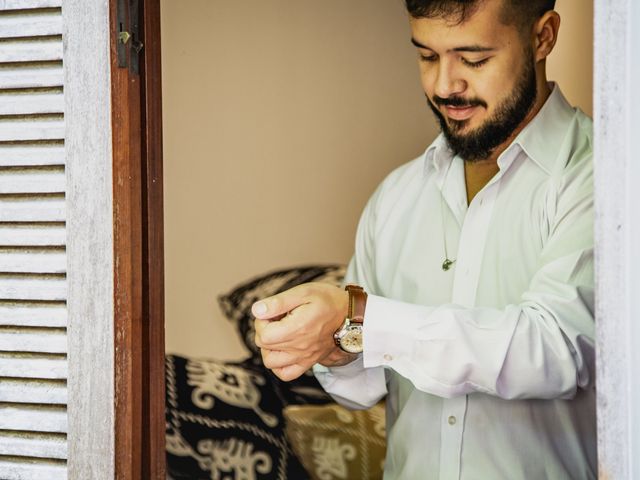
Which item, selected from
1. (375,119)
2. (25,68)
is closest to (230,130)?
(375,119)

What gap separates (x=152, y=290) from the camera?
71.4 inches

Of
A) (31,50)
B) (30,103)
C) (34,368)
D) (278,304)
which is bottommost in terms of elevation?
(34,368)

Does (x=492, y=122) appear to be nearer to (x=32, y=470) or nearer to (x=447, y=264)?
(x=447, y=264)

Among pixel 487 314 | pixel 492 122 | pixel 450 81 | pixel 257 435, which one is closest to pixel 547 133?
pixel 492 122

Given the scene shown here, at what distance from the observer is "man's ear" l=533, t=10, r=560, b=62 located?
91.5 inches

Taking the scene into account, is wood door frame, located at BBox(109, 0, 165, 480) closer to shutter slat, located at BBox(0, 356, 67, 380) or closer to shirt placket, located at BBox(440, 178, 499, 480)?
shutter slat, located at BBox(0, 356, 67, 380)

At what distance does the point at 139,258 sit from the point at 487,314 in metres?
0.76

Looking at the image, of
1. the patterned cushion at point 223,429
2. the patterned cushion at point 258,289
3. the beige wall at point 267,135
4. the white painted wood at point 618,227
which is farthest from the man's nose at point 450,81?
the beige wall at point 267,135

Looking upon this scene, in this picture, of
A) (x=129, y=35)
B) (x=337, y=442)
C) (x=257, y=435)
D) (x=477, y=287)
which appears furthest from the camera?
(x=257, y=435)

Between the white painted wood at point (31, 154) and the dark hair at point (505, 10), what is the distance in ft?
3.59

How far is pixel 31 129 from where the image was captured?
5.89ft

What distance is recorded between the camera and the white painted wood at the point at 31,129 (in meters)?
1.77

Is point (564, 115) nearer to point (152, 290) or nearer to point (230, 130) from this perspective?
point (152, 290)

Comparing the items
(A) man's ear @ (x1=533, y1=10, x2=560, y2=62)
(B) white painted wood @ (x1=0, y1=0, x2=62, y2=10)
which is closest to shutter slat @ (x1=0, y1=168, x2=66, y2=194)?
(B) white painted wood @ (x1=0, y1=0, x2=62, y2=10)
